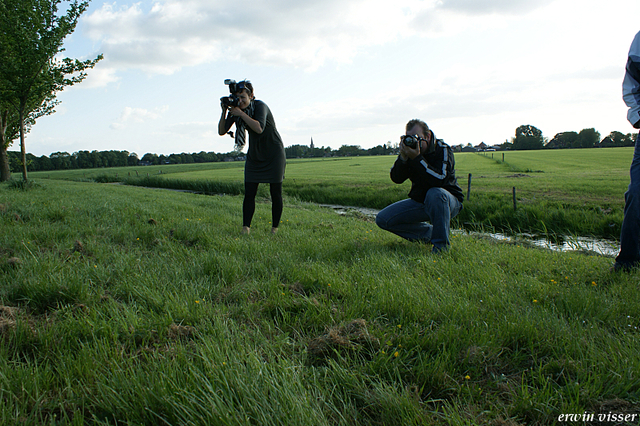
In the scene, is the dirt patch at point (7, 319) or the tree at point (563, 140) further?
the tree at point (563, 140)

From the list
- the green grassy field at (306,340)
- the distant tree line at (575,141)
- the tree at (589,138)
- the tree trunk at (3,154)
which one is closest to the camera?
the green grassy field at (306,340)

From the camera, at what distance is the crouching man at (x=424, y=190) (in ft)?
12.5

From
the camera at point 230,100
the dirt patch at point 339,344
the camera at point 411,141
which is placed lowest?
the dirt patch at point 339,344

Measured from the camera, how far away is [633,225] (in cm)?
294

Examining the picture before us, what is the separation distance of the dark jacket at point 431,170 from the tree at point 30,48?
13205 mm

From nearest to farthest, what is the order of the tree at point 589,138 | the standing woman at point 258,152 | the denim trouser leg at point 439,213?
the denim trouser leg at point 439,213
the standing woman at point 258,152
the tree at point 589,138

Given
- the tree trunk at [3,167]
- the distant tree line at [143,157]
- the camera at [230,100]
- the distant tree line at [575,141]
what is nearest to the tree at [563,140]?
the distant tree line at [575,141]

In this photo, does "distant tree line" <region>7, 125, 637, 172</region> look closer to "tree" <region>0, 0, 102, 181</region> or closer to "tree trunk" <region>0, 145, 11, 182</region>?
"tree trunk" <region>0, 145, 11, 182</region>

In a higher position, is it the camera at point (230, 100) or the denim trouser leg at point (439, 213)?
the camera at point (230, 100)

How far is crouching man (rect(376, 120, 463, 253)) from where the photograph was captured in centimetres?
382

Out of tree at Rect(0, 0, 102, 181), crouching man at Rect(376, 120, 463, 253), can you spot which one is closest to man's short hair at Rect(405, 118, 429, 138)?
crouching man at Rect(376, 120, 463, 253)

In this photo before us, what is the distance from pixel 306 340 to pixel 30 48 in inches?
564

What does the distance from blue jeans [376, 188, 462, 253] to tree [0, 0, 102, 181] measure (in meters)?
13.2

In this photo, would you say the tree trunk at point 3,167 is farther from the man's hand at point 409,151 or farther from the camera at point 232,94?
the man's hand at point 409,151
